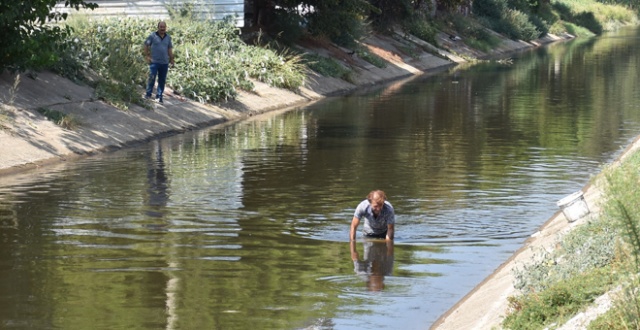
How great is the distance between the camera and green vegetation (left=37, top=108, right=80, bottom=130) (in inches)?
1016

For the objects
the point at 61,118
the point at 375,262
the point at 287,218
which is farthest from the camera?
the point at 61,118

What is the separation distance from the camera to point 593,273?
33.1 feet

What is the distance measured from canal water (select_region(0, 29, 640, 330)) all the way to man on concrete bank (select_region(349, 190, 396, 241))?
35cm

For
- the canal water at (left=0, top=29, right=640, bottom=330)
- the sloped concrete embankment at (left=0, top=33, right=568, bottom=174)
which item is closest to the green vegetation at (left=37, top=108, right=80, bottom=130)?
the sloped concrete embankment at (left=0, top=33, right=568, bottom=174)

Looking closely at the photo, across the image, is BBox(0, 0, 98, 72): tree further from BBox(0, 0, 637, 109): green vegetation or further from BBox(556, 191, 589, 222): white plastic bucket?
BBox(556, 191, 589, 222): white plastic bucket

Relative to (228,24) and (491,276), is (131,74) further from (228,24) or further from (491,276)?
(491,276)

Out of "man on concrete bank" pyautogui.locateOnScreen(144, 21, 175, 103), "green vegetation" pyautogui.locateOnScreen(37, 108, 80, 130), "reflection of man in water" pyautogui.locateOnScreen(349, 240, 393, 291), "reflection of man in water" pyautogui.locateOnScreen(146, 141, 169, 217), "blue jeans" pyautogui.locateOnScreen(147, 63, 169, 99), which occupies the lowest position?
"reflection of man in water" pyautogui.locateOnScreen(349, 240, 393, 291)

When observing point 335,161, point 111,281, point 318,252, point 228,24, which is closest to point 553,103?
point 228,24

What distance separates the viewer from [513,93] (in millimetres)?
41375

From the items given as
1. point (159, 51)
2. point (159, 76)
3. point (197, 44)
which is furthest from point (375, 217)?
point (197, 44)

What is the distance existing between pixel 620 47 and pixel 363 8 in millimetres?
32661

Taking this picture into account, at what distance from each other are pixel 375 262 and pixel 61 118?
13.2 m

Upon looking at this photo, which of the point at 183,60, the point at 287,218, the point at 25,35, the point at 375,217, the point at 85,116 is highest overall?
the point at 25,35

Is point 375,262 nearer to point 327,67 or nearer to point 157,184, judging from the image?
point 157,184
